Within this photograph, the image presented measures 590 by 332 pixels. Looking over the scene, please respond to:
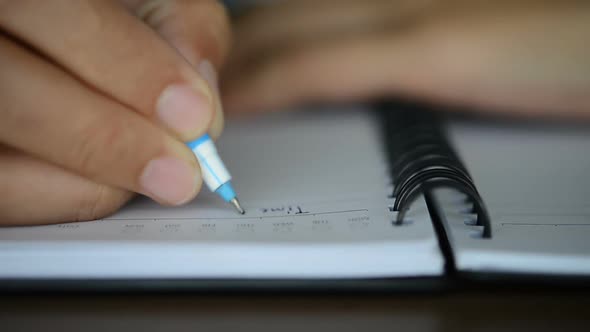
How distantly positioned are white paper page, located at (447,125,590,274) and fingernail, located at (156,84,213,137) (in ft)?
0.68

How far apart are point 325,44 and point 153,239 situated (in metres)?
0.55

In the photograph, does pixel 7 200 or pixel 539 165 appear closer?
pixel 7 200

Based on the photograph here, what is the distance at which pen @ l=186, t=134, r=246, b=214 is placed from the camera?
0.45 m

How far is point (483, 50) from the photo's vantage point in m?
0.74

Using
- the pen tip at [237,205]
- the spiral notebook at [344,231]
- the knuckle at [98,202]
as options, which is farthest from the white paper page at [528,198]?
the knuckle at [98,202]

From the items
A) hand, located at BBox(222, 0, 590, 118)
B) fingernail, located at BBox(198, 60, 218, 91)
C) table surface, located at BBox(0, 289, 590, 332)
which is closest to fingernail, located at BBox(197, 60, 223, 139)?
fingernail, located at BBox(198, 60, 218, 91)

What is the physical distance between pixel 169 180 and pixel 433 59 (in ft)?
1.57

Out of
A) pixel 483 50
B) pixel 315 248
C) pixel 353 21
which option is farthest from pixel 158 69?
pixel 353 21

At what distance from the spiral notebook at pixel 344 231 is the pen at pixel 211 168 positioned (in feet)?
0.06

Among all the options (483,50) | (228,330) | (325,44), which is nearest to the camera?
(228,330)

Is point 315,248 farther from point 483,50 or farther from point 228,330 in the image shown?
point 483,50

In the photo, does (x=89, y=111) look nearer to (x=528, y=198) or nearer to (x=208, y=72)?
(x=208, y=72)

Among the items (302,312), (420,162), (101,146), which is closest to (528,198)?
(420,162)

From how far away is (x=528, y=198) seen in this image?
19.4 inches
